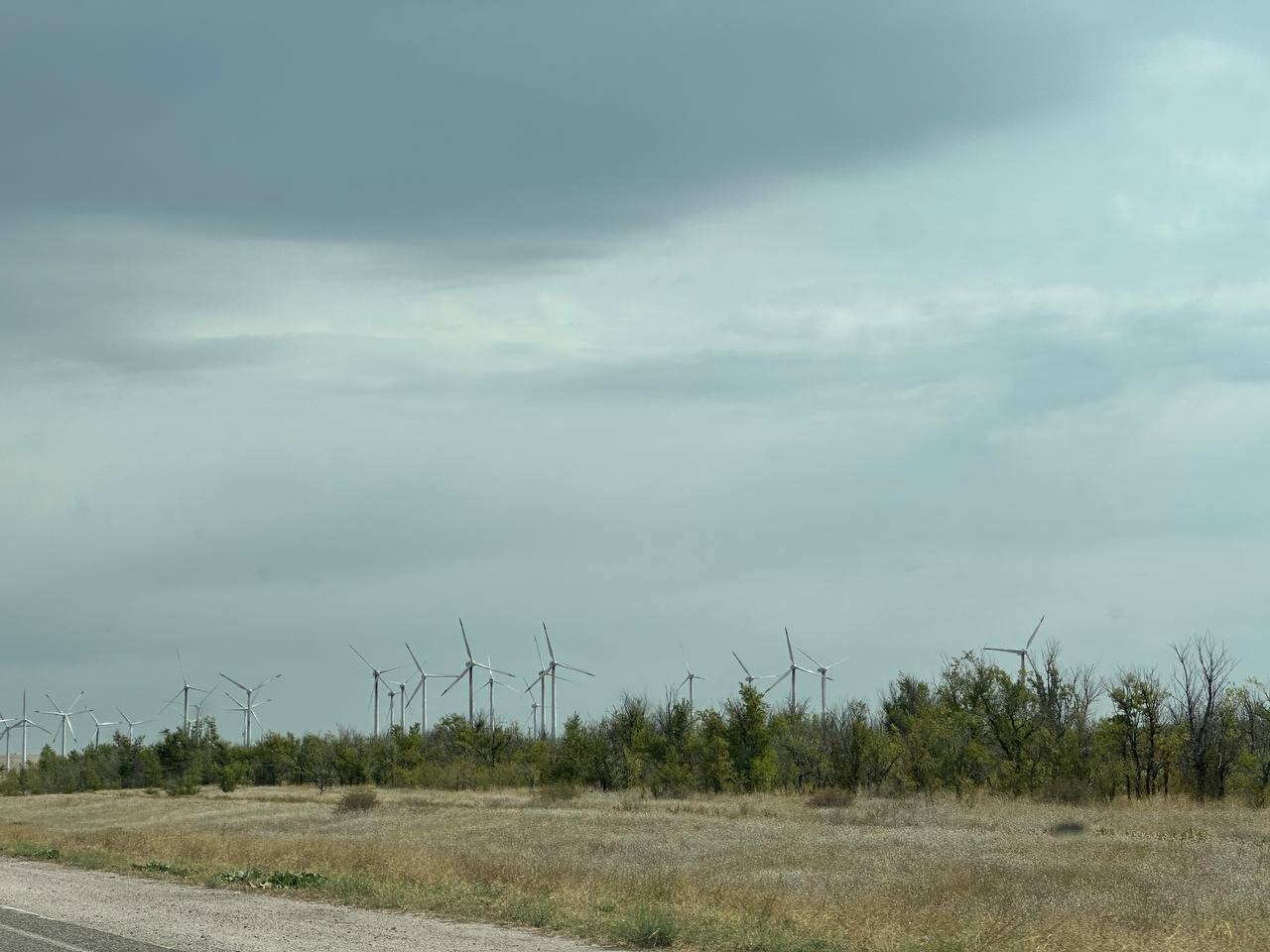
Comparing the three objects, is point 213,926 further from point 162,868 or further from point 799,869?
point 799,869

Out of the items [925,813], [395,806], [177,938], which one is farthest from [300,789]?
[177,938]

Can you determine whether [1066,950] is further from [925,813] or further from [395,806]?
[395,806]

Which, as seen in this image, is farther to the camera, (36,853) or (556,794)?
(556,794)

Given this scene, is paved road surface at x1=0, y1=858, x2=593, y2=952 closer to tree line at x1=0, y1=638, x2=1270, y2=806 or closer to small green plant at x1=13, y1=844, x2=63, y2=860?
small green plant at x1=13, y1=844, x2=63, y2=860

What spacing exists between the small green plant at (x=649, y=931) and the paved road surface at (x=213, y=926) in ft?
2.08

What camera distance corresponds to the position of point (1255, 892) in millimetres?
23750

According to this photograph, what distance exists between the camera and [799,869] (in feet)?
103

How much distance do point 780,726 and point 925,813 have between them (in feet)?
84.2

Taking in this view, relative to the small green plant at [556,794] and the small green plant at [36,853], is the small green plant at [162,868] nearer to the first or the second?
Result: the small green plant at [36,853]

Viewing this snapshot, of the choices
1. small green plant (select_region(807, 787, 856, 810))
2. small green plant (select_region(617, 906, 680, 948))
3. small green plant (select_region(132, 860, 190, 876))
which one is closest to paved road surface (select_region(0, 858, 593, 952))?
small green plant (select_region(617, 906, 680, 948))

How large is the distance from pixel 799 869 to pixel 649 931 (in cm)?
1558

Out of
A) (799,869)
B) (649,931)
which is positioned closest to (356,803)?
(799,869)

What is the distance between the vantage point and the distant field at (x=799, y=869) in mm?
17688

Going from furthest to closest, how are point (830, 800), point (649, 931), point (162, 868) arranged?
1. point (830, 800)
2. point (162, 868)
3. point (649, 931)
